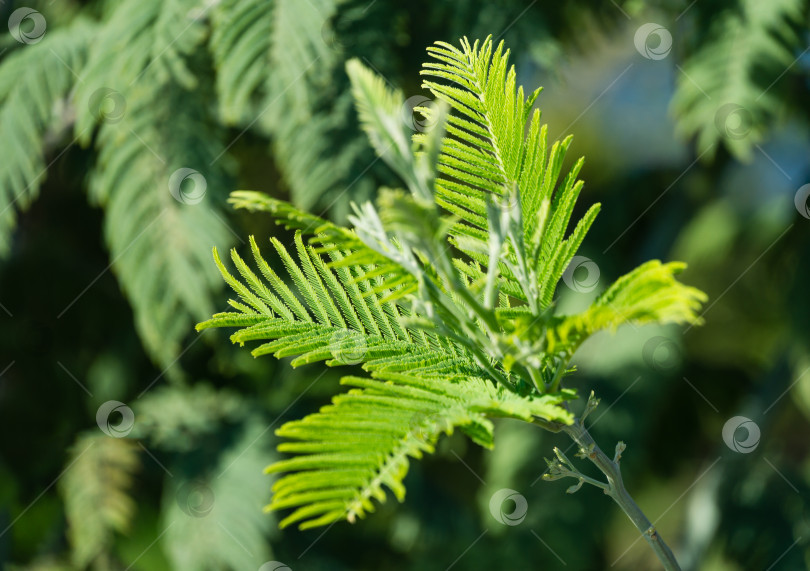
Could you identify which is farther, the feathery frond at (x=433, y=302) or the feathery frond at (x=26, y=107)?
the feathery frond at (x=26, y=107)

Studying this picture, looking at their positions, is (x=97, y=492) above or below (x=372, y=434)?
below

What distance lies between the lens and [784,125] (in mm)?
1991

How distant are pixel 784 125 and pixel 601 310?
1.94 metres

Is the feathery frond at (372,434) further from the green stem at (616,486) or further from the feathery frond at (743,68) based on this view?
the feathery frond at (743,68)

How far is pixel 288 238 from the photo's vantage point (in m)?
1.86

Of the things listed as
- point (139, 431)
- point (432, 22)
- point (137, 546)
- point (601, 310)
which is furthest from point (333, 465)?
point (137, 546)

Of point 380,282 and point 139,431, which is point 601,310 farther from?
point 139,431

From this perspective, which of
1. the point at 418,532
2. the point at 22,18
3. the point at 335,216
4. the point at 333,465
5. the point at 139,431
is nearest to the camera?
the point at 333,465

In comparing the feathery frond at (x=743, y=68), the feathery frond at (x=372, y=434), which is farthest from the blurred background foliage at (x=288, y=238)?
the feathery frond at (x=372, y=434)

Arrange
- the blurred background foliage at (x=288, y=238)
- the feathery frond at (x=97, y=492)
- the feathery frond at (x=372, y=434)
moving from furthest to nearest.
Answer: the feathery frond at (x=97, y=492) → the blurred background foliage at (x=288, y=238) → the feathery frond at (x=372, y=434)

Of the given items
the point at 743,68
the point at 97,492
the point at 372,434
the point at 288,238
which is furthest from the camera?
the point at 288,238

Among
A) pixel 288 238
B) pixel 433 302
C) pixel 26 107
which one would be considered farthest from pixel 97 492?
pixel 433 302

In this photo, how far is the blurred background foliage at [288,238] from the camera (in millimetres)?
1382

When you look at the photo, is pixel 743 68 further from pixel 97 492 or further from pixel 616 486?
pixel 97 492
